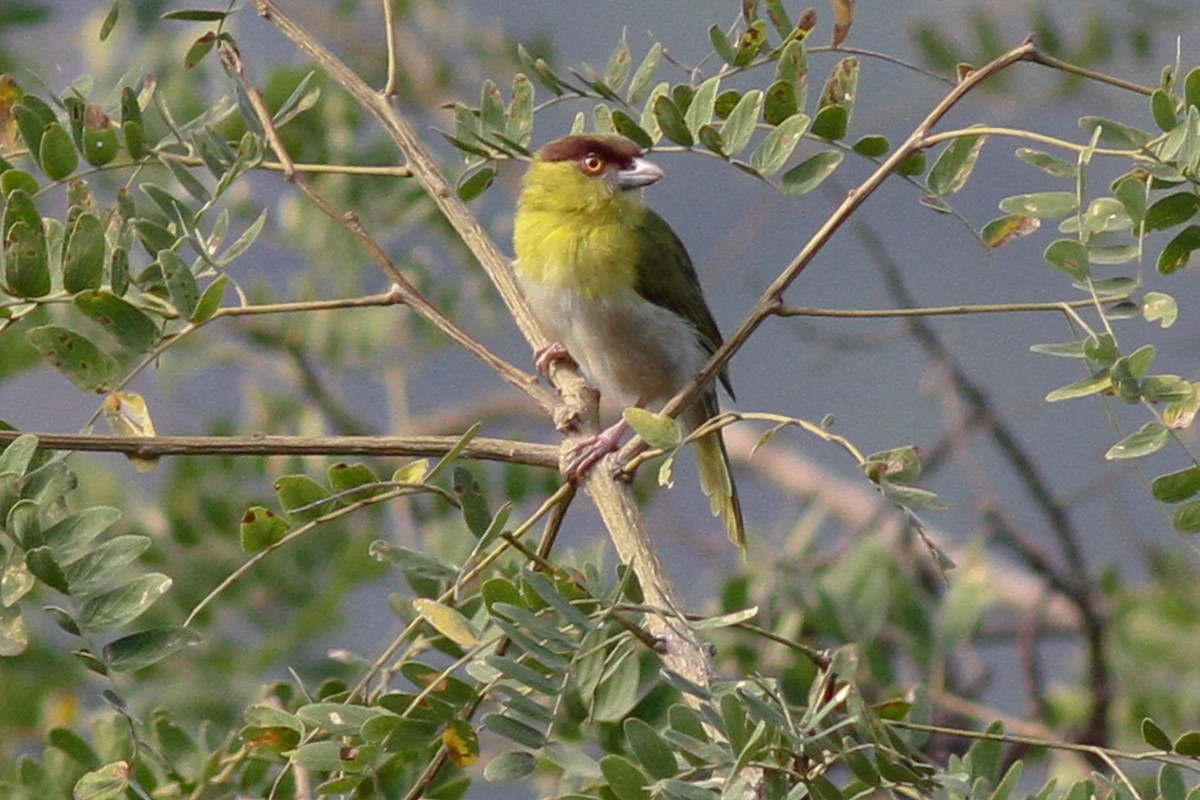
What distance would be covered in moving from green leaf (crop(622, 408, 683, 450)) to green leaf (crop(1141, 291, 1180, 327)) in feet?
1.71

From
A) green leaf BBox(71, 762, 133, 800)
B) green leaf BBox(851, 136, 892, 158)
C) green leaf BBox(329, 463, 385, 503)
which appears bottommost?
green leaf BBox(71, 762, 133, 800)

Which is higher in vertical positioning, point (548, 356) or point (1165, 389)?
point (1165, 389)

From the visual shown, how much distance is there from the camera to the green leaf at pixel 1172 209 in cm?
194

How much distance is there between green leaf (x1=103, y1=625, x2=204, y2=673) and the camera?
1930 mm

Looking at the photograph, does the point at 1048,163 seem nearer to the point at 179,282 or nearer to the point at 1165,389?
the point at 1165,389

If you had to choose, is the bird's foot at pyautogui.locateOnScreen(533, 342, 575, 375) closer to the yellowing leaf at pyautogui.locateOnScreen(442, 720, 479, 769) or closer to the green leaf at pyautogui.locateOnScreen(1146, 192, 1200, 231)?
the yellowing leaf at pyautogui.locateOnScreen(442, 720, 479, 769)

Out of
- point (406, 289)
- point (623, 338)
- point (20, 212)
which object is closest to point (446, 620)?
point (406, 289)

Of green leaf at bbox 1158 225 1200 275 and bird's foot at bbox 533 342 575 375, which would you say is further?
bird's foot at bbox 533 342 575 375

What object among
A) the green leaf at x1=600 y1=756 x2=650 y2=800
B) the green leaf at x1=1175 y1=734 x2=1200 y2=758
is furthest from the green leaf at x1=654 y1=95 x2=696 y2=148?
the green leaf at x1=1175 y1=734 x2=1200 y2=758

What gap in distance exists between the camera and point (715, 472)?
4352 mm

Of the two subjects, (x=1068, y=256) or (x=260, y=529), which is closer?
(x=1068, y=256)

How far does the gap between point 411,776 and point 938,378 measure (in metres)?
2.70

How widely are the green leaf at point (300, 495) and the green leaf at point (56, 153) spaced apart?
1.69 ft

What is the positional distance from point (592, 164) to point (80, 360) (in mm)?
2311
